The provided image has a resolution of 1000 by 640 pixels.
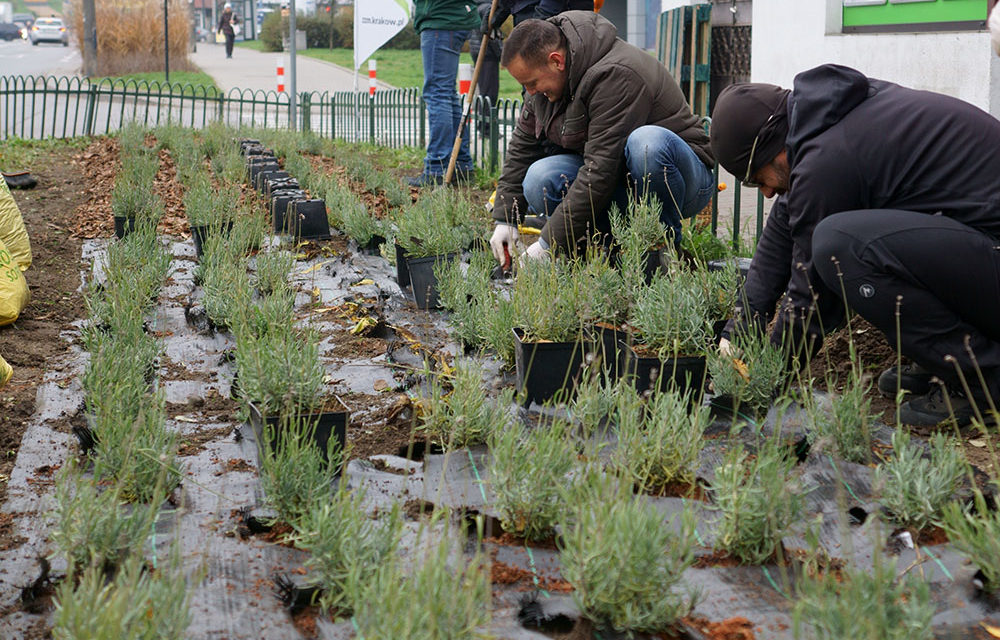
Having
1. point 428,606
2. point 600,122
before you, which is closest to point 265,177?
point 600,122

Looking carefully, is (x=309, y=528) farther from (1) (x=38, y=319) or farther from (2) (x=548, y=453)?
(1) (x=38, y=319)

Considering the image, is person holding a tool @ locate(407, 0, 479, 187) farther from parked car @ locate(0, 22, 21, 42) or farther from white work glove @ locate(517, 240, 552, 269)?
parked car @ locate(0, 22, 21, 42)

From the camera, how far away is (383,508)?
95.3 inches

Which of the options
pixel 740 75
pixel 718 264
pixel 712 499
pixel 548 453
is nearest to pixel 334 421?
pixel 548 453

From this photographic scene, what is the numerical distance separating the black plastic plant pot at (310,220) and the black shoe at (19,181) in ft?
10.1

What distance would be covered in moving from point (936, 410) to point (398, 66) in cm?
3049

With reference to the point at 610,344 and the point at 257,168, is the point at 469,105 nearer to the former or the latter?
the point at 257,168

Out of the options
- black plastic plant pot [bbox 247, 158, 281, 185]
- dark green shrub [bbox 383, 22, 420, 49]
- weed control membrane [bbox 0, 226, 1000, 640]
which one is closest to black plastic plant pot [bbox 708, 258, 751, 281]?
weed control membrane [bbox 0, 226, 1000, 640]

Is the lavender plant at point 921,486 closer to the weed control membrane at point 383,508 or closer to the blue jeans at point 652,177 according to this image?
the weed control membrane at point 383,508

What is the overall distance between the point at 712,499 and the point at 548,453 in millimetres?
484

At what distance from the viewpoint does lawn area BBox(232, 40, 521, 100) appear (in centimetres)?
2647

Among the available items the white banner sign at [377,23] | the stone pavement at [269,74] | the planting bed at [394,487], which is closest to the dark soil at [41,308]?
the planting bed at [394,487]

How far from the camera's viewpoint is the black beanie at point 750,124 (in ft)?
9.86

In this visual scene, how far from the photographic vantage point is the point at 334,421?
2633 mm
